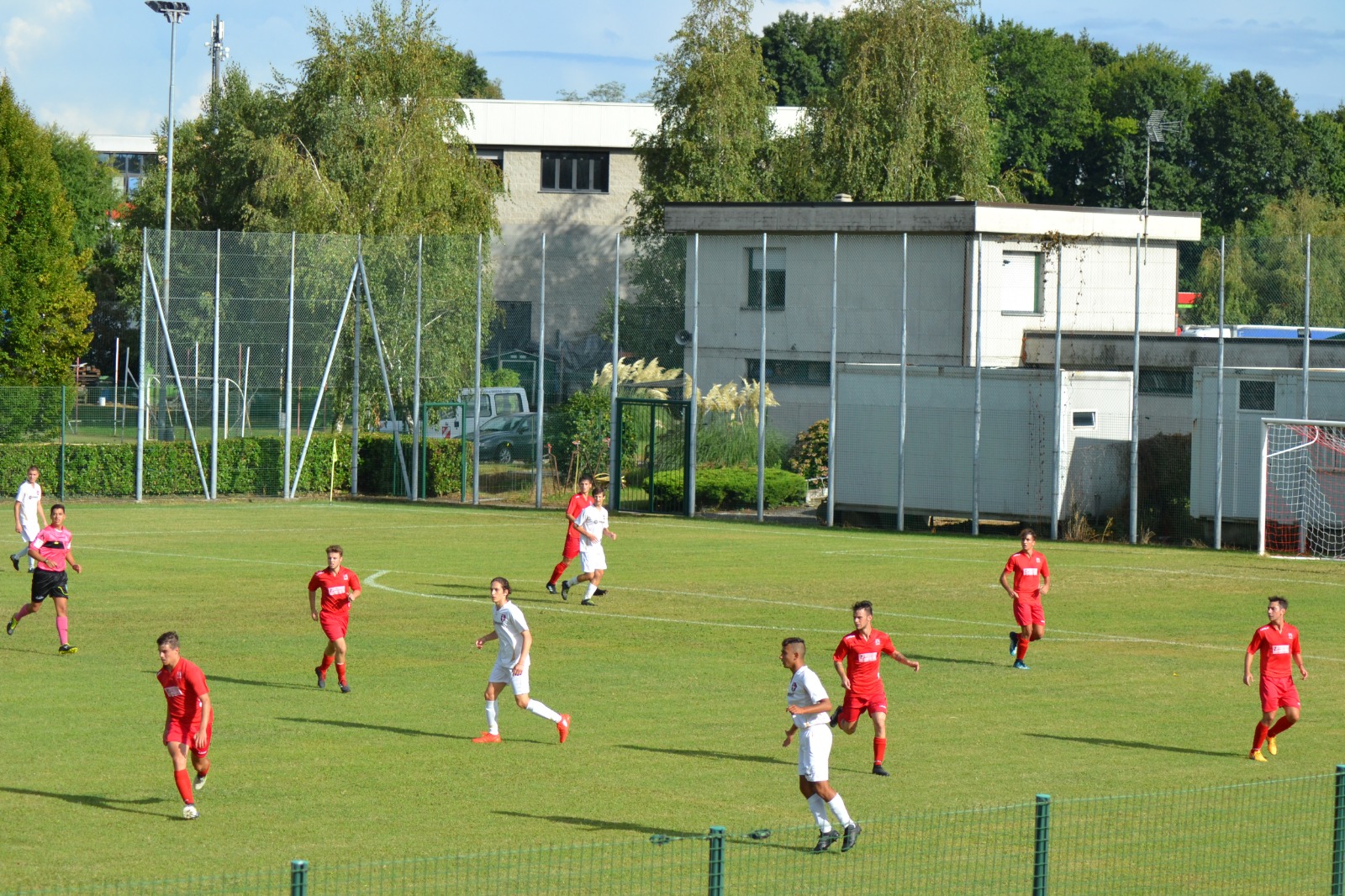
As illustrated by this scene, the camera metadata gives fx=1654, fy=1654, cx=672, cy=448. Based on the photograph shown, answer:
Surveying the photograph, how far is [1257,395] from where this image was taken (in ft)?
119

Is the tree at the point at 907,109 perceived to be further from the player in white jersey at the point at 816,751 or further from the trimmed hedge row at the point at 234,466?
the player in white jersey at the point at 816,751

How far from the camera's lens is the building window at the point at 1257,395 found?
36250 millimetres

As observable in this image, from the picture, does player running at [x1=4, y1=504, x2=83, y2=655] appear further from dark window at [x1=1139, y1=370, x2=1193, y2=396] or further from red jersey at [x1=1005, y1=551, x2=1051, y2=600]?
dark window at [x1=1139, y1=370, x2=1193, y2=396]

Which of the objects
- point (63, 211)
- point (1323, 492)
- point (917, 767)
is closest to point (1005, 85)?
point (63, 211)

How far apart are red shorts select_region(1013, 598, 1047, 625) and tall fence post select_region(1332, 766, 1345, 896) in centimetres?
1004

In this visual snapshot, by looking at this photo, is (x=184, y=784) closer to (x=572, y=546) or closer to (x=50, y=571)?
(x=50, y=571)

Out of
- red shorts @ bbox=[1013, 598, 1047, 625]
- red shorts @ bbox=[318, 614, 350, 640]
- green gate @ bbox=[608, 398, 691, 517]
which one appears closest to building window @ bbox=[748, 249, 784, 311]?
green gate @ bbox=[608, 398, 691, 517]

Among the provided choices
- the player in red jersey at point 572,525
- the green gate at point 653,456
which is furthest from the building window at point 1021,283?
the player in red jersey at point 572,525

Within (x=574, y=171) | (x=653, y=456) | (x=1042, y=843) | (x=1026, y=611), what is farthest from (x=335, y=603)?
(x=574, y=171)

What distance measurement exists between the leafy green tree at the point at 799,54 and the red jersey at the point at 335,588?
307ft

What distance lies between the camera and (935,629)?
78.6ft

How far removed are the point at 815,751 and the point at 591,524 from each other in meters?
13.6

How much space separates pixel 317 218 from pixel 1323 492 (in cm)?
3333

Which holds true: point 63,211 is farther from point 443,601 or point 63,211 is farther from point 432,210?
point 443,601
